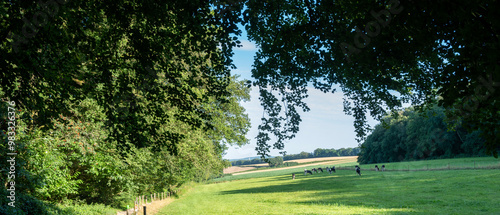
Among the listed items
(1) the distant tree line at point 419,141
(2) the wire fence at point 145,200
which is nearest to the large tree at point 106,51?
(2) the wire fence at point 145,200

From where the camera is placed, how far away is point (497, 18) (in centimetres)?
566

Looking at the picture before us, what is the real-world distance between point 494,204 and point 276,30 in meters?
17.4

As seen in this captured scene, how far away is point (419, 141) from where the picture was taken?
3622 inches

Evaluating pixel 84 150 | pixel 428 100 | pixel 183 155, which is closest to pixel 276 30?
pixel 428 100

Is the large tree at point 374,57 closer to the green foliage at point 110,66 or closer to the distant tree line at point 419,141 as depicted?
the green foliage at point 110,66

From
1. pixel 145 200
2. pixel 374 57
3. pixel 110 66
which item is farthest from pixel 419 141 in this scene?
pixel 110 66

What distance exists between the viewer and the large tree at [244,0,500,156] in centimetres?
727

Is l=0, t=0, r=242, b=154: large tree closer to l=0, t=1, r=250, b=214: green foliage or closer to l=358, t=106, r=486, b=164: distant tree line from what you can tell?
l=0, t=1, r=250, b=214: green foliage

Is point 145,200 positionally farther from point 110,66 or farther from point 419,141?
point 419,141

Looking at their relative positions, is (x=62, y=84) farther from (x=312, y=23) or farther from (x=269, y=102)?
(x=312, y=23)

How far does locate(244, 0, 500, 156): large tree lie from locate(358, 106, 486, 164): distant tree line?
52.7m

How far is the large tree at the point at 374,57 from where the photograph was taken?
727 centimetres

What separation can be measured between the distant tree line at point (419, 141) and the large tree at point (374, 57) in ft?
173

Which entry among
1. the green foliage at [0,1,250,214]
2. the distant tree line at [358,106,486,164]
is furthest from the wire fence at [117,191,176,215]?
the distant tree line at [358,106,486,164]
